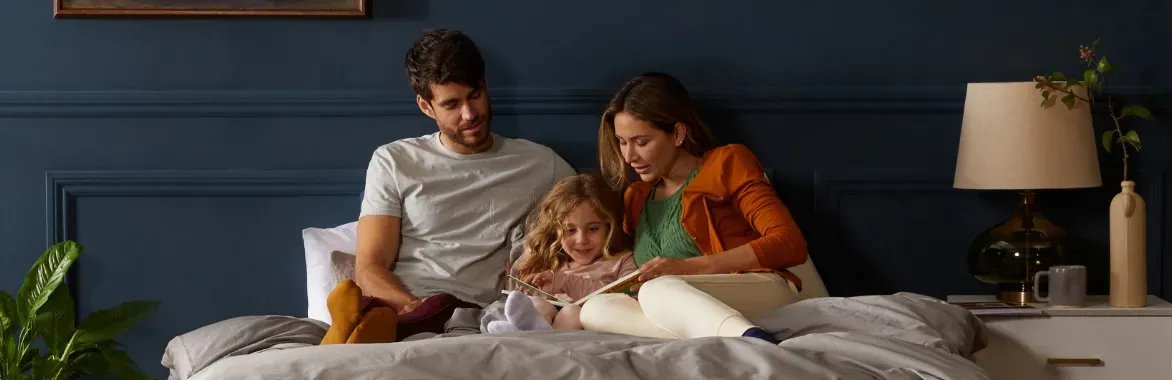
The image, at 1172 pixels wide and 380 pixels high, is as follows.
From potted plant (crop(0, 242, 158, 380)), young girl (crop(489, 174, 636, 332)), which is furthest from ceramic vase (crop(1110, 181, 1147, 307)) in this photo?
potted plant (crop(0, 242, 158, 380))

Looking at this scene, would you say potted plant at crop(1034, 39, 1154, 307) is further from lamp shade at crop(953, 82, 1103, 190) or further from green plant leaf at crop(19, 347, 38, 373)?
green plant leaf at crop(19, 347, 38, 373)

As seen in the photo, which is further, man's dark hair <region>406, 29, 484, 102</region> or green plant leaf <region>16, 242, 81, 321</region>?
green plant leaf <region>16, 242, 81, 321</region>

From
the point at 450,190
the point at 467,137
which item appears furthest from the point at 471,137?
the point at 450,190

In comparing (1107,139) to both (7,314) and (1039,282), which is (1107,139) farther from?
(7,314)

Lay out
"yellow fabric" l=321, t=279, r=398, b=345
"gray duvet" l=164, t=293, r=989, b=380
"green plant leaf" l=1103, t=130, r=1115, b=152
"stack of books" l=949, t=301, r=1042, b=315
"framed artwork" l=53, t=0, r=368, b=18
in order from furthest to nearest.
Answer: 1. "framed artwork" l=53, t=0, r=368, b=18
2. "green plant leaf" l=1103, t=130, r=1115, b=152
3. "stack of books" l=949, t=301, r=1042, b=315
4. "yellow fabric" l=321, t=279, r=398, b=345
5. "gray duvet" l=164, t=293, r=989, b=380

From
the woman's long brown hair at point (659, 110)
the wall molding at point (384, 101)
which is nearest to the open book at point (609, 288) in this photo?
the woman's long brown hair at point (659, 110)

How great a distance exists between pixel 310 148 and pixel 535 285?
764mm

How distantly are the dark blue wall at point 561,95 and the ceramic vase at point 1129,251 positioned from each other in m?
0.30

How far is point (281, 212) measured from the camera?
10.2 feet

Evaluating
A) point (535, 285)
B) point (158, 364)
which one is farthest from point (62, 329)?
point (535, 285)

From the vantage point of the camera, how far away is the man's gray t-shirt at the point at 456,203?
2859 millimetres

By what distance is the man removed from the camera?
2.79m

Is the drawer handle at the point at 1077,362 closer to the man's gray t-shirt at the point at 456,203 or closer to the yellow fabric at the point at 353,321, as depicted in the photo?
the man's gray t-shirt at the point at 456,203

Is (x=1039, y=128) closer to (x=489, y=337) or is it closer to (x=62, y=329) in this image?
(x=489, y=337)
